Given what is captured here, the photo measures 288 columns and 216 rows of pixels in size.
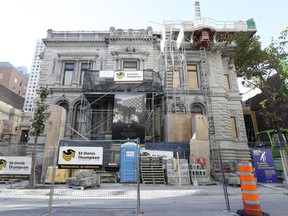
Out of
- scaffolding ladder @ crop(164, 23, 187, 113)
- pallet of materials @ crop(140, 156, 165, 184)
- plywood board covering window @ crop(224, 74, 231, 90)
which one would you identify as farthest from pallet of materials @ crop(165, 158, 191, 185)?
plywood board covering window @ crop(224, 74, 231, 90)

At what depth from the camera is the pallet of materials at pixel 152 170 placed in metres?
13.0

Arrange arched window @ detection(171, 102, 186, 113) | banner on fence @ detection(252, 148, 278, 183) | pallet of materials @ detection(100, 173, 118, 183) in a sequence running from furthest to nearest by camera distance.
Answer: arched window @ detection(171, 102, 186, 113) < pallet of materials @ detection(100, 173, 118, 183) < banner on fence @ detection(252, 148, 278, 183)

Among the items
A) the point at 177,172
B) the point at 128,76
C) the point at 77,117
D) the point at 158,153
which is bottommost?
the point at 177,172

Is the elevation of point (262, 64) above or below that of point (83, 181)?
above

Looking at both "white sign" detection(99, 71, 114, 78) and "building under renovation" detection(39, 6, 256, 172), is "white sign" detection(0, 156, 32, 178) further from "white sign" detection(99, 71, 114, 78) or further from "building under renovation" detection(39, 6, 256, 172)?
"white sign" detection(99, 71, 114, 78)

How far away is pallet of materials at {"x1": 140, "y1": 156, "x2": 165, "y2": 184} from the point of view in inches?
512

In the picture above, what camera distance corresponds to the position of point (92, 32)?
24703mm

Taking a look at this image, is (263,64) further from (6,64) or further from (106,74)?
(6,64)

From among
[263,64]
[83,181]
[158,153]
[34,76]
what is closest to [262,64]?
[263,64]

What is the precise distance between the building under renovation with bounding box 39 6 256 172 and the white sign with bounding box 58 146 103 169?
21.8 ft

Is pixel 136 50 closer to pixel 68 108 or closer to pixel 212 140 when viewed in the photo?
pixel 68 108

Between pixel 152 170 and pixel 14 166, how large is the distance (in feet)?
29.6

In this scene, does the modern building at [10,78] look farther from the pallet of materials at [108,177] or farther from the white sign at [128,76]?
the pallet of materials at [108,177]

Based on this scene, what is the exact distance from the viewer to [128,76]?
2023 centimetres
